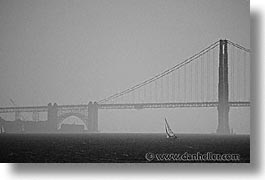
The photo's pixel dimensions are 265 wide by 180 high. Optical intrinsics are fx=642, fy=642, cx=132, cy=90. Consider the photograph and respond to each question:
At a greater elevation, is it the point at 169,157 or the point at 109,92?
the point at 109,92

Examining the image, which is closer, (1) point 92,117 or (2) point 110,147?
(2) point 110,147

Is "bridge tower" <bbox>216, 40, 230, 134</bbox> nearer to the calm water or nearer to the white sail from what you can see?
the calm water

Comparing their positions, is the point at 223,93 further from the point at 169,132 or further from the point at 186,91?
the point at 169,132

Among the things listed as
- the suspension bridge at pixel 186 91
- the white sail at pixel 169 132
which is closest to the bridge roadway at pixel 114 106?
the suspension bridge at pixel 186 91

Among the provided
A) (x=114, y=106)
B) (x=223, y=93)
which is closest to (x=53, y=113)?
(x=114, y=106)

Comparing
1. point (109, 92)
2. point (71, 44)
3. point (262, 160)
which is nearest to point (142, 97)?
point (109, 92)

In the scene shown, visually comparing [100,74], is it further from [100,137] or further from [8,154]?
[8,154]
